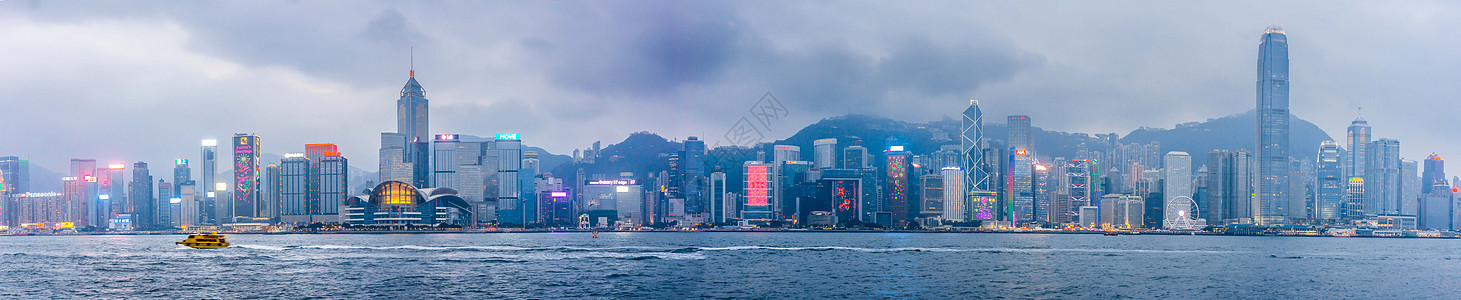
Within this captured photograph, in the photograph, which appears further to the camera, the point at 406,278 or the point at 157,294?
the point at 406,278

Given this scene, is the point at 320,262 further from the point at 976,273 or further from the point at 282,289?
the point at 976,273

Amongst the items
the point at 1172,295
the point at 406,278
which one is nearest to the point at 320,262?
the point at 406,278

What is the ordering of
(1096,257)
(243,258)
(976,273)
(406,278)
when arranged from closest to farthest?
(406,278)
(976,273)
(243,258)
(1096,257)

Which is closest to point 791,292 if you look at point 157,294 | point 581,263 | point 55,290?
point 581,263

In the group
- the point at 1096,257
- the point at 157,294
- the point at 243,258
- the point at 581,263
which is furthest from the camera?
the point at 1096,257

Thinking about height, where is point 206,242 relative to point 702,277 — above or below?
below

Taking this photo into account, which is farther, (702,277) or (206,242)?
(206,242)

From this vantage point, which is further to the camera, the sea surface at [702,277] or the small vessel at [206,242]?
the small vessel at [206,242]

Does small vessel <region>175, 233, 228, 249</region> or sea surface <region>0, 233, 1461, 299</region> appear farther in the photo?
small vessel <region>175, 233, 228, 249</region>

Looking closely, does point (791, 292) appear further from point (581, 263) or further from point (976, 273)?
point (581, 263)
